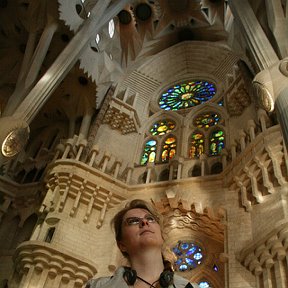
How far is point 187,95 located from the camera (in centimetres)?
1431

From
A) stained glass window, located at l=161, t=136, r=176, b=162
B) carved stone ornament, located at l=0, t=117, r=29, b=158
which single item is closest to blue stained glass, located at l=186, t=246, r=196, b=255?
stained glass window, located at l=161, t=136, r=176, b=162

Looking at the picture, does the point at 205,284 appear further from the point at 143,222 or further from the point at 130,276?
the point at 130,276

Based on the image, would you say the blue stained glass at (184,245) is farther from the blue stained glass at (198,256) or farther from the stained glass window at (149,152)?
the stained glass window at (149,152)

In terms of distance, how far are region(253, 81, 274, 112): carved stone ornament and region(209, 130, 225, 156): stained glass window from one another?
5.57 m

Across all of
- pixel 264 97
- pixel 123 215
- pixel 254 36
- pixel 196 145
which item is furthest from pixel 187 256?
pixel 123 215

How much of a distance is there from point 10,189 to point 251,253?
7447 millimetres

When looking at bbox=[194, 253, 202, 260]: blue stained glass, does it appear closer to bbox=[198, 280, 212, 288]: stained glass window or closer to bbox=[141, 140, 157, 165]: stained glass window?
bbox=[198, 280, 212, 288]: stained glass window

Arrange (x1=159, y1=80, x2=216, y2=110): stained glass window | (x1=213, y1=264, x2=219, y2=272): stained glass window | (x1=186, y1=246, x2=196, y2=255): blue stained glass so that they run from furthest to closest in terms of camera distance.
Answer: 1. (x1=159, y1=80, x2=216, y2=110): stained glass window
2. (x1=186, y1=246, x2=196, y2=255): blue stained glass
3. (x1=213, y1=264, x2=219, y2=272): stained glass window

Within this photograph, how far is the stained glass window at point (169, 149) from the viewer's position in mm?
11898

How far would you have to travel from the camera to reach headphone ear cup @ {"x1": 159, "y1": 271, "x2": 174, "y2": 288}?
1.81 metres

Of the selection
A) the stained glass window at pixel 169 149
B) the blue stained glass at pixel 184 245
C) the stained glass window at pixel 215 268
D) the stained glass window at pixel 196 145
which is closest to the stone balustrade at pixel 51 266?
the blue stained glass at pixel 184 245

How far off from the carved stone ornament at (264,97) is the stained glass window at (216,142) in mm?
5565

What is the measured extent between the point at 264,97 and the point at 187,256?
5.49 m

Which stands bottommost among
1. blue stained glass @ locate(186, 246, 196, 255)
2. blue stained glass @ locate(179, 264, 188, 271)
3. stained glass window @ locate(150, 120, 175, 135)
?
blue stained glass @ locate(179, 264, 188, 271)
